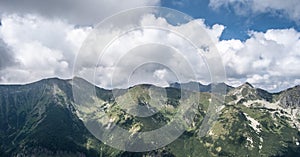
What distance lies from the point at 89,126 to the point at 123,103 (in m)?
21.0

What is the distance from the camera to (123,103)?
163ft

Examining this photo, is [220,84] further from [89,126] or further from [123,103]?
[123,103]

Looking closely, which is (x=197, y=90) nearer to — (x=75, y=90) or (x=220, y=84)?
(x=220, y=84)

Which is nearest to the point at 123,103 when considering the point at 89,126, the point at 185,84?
the point at 185,84

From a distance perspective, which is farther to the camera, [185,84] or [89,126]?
[185,84]

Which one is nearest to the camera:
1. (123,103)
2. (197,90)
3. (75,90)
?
(75,90)

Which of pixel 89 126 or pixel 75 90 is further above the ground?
pixel 75 90

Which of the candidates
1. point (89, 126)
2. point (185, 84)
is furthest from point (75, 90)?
point (185, 84)

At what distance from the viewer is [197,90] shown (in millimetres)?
34469

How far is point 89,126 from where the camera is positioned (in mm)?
28844

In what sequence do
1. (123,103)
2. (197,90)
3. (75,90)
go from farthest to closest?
(123,103)
(197,90)
(75,90)

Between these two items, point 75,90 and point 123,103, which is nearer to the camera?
point 75,90

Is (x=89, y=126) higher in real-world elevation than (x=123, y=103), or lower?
lower

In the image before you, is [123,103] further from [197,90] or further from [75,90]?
[75,90]
